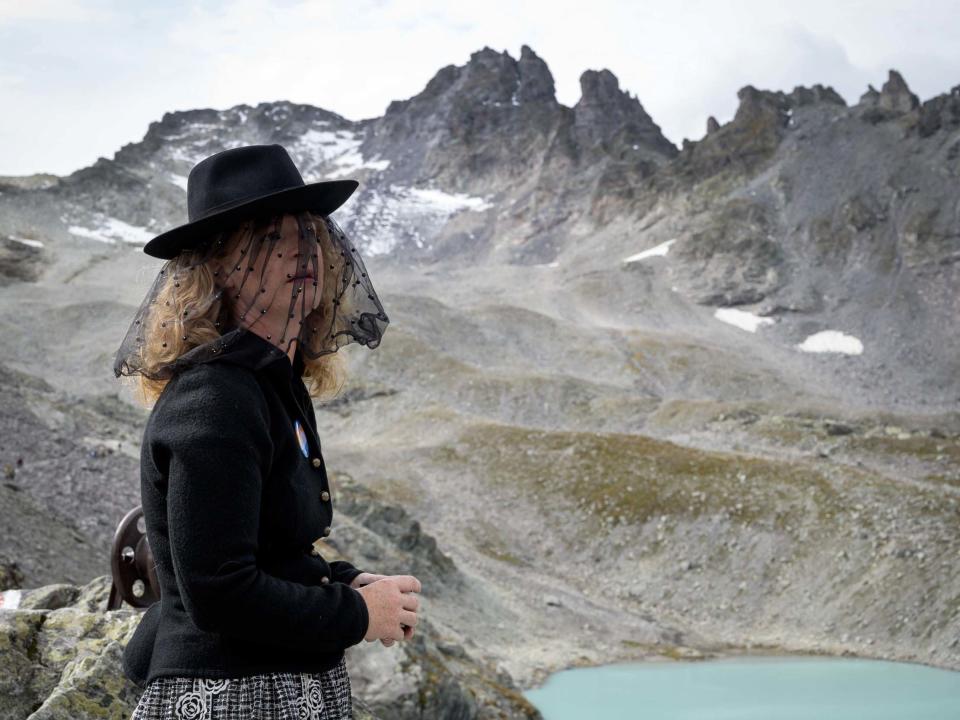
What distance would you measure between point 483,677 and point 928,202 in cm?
13716

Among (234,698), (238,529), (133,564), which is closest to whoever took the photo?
(238,529)

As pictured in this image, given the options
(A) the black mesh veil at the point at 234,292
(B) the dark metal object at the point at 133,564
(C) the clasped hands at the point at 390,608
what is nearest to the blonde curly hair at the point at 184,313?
(A) the black mesh veil at the point at 234,292

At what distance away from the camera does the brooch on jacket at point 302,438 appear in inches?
161

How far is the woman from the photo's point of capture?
348 cm

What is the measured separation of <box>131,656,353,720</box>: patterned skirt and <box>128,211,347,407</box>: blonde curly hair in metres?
1.30

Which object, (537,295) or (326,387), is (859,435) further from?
(537,295)

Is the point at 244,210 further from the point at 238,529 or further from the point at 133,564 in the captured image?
the point at 133,564

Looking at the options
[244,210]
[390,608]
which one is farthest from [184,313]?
[390,608]

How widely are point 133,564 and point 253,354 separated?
4.74m

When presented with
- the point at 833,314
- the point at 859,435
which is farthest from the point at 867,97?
the point at 859,435

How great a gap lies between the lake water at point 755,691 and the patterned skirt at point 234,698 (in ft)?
78.7

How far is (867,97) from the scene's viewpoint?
6895 inches

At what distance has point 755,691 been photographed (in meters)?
29.2

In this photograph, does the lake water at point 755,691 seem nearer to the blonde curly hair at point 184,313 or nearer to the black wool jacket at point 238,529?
the black wool jacket at point 238,529
